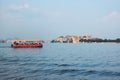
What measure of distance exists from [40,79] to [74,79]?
335 cm

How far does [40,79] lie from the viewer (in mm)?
24531

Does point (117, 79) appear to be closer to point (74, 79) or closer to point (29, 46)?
point (74, 79)

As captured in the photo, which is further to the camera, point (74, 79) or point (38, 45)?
point (38, 45)

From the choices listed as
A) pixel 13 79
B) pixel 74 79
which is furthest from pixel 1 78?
pixel 74 79

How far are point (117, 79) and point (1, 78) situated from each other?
1132 centimetres

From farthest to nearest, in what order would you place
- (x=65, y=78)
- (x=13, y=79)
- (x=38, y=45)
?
(x=38, y=45) < (x=65, y=78) < (x=13, y=79)

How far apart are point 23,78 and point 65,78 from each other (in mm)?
4204

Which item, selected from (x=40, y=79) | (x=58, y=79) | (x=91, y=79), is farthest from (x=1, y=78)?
(x=91, y=79)

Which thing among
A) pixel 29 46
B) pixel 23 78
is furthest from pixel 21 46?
pixel 23 78

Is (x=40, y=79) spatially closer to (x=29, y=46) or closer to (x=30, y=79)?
(x=30, y=79)

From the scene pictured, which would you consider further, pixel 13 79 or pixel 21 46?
pixel 21 46

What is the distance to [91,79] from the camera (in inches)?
980

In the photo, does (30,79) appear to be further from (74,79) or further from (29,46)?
(29,46)

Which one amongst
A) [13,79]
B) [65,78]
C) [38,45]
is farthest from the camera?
[38,45]
